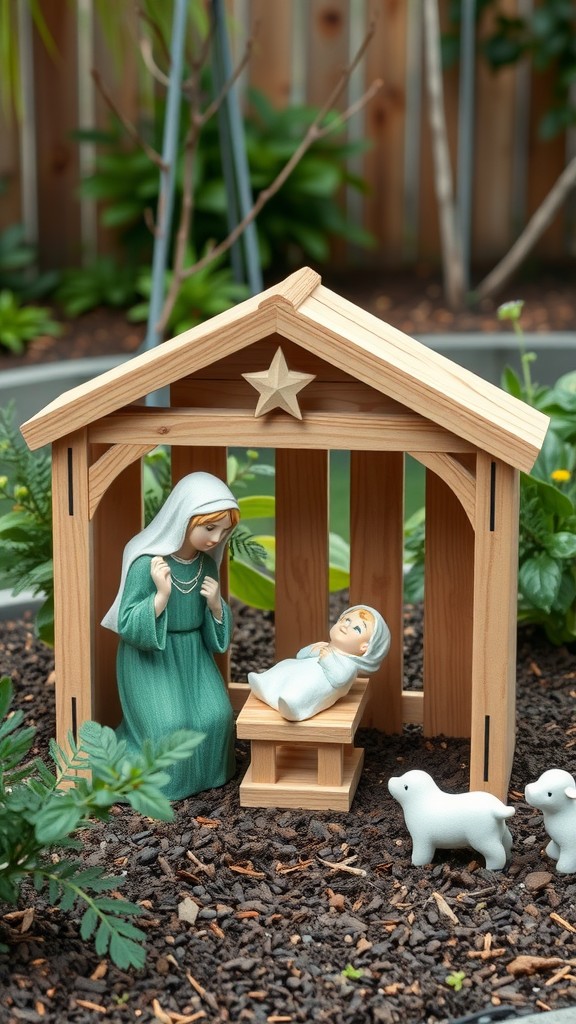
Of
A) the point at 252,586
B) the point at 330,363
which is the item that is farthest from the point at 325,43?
the point at 330,363

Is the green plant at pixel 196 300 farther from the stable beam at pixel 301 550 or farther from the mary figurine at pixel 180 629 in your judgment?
the mary figurine at pixel 180 629

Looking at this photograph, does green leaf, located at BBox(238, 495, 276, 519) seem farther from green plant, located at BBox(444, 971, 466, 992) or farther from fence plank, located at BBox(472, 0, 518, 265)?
fence plank, located at BBox(472, 0, 518, 265)

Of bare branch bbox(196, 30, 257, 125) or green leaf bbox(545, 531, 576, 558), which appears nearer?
green leaf bbox(545, 531, 576, 558)

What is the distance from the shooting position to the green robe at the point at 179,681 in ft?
10.7

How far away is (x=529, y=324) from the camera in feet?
26.3

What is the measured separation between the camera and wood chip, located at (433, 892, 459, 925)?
2.82 meters

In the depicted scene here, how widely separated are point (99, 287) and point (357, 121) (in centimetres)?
209

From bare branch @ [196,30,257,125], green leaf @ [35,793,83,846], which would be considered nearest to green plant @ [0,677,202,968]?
green leaf @ [35,793,83,846]

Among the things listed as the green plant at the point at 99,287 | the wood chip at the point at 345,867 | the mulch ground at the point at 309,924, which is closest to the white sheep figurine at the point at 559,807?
the mulch ground at the point at 309,924

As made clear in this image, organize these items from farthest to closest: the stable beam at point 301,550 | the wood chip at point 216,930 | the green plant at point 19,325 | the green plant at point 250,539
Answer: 1. the green plant at point 19,325
2. the green plant at point 250,539
3. the stable beam at point 301,550
4. the wood chip at point 216,930

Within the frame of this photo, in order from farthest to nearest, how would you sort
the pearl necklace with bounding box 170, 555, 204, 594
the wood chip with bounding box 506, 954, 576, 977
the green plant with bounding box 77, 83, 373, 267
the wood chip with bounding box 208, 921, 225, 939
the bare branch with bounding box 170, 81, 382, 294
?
the green plant with bounding box 77, 83, 373, 267 → the bare branch with bounding box 170, 81, 382, 294 → the pearl necklace with bounding box 170, 555, 204, 594 → the wood chip with bounding box 208, 921, 225, 939 → the wood chip with bounding box 506, 954, 576, 977

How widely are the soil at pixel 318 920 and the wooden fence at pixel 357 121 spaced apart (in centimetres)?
589

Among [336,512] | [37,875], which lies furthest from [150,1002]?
[336,512]

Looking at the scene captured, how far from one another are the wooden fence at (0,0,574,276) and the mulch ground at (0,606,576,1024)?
19.9 feet
